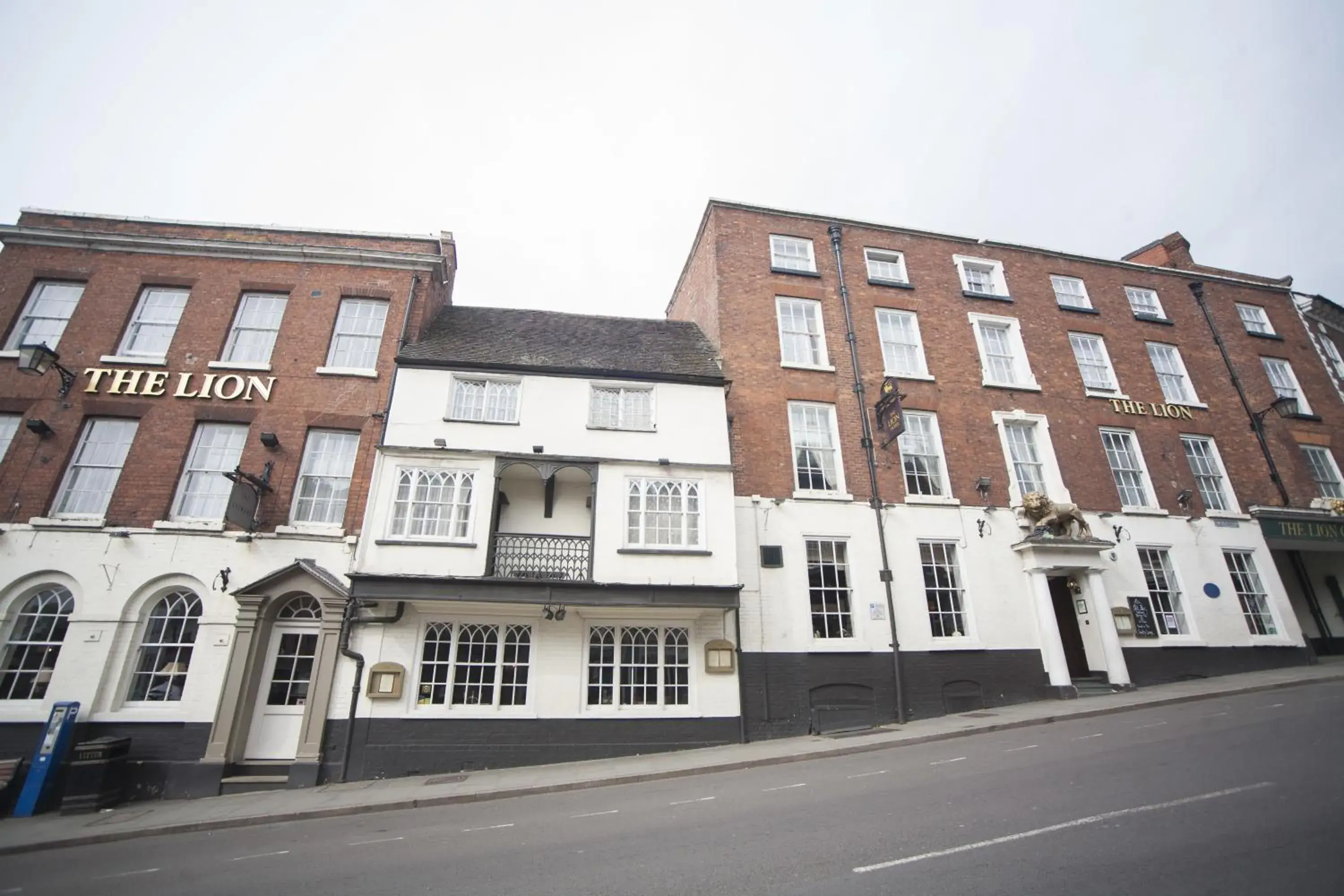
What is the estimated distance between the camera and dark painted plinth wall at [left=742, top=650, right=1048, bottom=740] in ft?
39.2

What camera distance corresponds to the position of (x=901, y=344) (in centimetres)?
1625

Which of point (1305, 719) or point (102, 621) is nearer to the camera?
point (1305, 719)

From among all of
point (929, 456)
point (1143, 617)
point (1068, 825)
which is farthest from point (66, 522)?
point (1143, 617)

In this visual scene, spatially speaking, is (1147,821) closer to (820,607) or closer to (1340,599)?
(820,607)

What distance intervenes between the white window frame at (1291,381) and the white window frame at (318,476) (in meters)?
27.9

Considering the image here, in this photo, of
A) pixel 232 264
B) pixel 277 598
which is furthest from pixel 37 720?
pixel 232 264

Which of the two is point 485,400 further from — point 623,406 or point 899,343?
point 899,343

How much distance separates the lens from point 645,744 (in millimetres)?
11188

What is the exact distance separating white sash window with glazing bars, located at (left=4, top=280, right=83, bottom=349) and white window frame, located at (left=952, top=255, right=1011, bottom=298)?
23.6m

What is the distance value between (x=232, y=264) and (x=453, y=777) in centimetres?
1321

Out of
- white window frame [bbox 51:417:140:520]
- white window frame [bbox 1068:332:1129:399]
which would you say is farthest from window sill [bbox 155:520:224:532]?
white window frame [bbox 1068:332:1129:399]

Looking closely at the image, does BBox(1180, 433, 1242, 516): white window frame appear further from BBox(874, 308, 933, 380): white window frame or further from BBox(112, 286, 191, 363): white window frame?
BBox(112, 286, 191, 363): white window frame

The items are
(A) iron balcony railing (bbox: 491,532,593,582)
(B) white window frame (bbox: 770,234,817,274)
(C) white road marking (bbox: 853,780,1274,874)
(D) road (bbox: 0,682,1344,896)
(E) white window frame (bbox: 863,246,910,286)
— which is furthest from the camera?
(E) white window frame (bbox: 863,246,910,286)

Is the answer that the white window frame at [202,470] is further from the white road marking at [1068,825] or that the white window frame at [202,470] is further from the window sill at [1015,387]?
the window sill at [1015,387]
